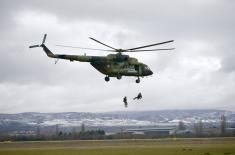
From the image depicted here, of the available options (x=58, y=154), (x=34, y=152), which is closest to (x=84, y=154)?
(x=58, y=154)

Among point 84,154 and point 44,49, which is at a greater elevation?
point 44,49

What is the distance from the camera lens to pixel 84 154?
69438 millimetres

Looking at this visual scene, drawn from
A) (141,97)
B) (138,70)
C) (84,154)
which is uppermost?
(138,70)

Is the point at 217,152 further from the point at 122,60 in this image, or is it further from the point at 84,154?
the point at 122,60

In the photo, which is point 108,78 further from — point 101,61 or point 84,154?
point 84,154

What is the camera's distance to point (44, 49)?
53.5 m

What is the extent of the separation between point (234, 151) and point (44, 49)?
36.6 meters

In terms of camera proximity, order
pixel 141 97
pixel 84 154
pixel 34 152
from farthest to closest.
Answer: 1. pixel 34 152
2. pixel 84 154
3. pixel 141 97

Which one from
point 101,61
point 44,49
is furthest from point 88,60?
point 44,49

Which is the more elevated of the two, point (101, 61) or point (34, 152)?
point (101, 61)

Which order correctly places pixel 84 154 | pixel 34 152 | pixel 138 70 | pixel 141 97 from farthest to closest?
pixel 34 152, pixel 84 154, pixel 138 70, pixel 141 97

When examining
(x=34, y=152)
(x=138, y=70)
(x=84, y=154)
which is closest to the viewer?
(x=138, y=70)

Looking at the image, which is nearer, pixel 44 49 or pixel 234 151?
pixel 44 49

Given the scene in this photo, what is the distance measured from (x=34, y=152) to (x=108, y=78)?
26.8 m
